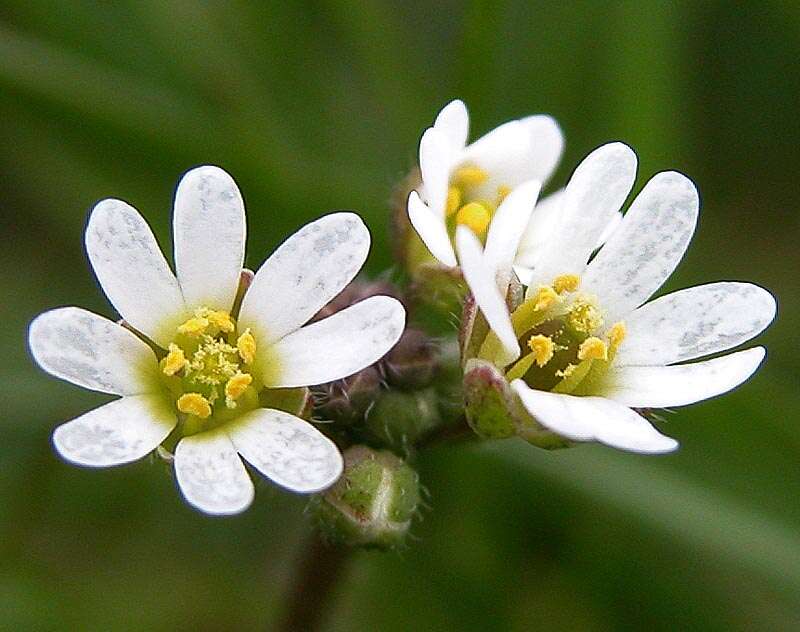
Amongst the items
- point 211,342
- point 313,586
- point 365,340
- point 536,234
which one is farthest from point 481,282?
point 313,586

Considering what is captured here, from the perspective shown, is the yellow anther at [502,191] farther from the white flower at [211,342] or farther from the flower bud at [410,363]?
the white flower at [211,342]

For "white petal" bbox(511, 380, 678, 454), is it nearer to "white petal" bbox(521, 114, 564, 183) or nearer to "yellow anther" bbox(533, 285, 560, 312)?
"yellow anther" bbox(533, 285, 560, 312)

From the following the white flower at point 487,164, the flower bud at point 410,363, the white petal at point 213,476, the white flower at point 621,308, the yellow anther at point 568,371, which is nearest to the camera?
the white petal at point 213,476

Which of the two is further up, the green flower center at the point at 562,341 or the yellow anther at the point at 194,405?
the green flower center at the point at 562,341

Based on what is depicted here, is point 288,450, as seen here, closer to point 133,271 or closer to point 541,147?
point 133,271

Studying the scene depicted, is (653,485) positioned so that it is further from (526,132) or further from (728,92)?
(728,92)

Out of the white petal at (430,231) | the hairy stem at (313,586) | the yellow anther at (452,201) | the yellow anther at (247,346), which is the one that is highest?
the white petal at (430,231)

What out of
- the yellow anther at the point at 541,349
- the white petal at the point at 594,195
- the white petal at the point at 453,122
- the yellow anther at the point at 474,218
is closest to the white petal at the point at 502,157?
the yellow anther at the point at 474,218

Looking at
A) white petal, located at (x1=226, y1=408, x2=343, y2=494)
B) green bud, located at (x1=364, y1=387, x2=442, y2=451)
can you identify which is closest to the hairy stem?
green bud, located at (x1=364, y1=387, x2=442, y2=451)
